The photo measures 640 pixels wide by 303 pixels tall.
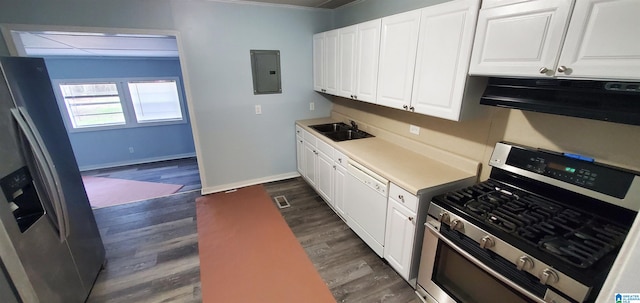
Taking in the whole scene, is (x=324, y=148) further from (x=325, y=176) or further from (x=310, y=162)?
(x=310, y=162)

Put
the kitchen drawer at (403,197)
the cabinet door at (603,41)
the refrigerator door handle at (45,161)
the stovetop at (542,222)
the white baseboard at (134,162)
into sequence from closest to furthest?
the cabinet door at (603,41)
the stovetop at (542,222)
the refrigerator door handle at (45,161)
the kitchen drawer at (403,197)
the white baseboard at (134,162)

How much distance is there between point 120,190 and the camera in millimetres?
3895

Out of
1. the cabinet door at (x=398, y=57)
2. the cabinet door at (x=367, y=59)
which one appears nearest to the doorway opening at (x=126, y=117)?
the cabinet door at (x=367, y=59)

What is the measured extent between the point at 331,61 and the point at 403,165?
1.75m

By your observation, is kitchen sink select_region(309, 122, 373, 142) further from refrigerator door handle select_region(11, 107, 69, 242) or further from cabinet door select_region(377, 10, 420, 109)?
refrigerator door handle select_region(11, 107, 69, 242)

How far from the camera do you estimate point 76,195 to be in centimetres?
200

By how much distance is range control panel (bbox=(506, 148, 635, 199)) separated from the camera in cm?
122

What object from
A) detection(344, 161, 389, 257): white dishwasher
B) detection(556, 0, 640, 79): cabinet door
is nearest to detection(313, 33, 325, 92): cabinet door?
detection(344, 161, 389, 257): white dishwasher

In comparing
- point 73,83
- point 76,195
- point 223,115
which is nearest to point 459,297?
point 76,195

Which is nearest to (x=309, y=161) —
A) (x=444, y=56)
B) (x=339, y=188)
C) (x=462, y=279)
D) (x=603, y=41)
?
(x=339, y=188)

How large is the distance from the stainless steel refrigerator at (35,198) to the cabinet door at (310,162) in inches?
92.0

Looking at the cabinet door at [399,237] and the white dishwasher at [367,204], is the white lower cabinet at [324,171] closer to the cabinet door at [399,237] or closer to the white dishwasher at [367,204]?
the white dishwasher at [367,204]

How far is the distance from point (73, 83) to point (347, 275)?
232 inches

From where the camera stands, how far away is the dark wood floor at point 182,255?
2002 mm
